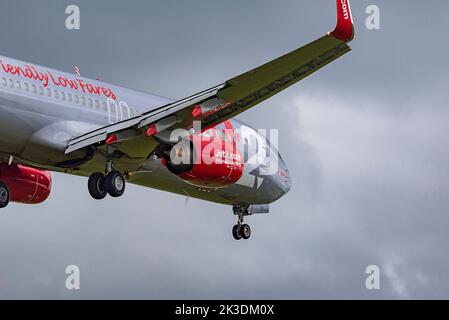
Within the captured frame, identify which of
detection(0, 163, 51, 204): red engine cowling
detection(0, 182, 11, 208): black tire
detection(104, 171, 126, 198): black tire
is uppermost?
detection(0, 163, 51, 204): red engine cowling

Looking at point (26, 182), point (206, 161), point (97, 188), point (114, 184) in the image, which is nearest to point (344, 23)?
point (206, 161)

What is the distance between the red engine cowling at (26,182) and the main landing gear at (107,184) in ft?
14.5

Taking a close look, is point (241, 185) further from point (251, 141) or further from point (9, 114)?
point (9, 114)

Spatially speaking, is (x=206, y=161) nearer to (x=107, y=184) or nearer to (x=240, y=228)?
(x=107, y=184)

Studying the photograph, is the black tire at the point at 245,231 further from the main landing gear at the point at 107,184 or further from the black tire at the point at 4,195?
the black tire at the point at 4,195

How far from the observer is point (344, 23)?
38938 mm

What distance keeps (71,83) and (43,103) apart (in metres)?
1.76

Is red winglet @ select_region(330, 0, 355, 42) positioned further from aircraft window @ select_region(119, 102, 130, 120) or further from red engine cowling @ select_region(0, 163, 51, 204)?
red engine cowling @ select_region(0, 163, 51, 204)

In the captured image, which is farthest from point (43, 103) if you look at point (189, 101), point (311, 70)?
point (311, 70)

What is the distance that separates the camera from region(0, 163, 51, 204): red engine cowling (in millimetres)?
49719

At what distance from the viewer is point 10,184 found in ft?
164

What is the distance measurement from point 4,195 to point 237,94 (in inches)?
423

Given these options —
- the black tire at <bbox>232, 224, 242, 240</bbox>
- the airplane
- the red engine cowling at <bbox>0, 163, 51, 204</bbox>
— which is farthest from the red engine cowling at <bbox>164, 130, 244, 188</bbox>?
the red engine cowling at <bbox>0, 163, 51, 204</bbox>

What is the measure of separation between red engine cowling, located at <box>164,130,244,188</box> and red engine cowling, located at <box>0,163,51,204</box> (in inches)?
251
